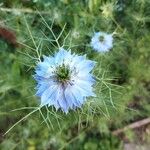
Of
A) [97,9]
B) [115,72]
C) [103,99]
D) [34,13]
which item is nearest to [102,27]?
[97,9]

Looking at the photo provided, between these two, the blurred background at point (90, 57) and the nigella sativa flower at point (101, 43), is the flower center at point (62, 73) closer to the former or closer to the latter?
the nigella sativa flower at point (101, 43)

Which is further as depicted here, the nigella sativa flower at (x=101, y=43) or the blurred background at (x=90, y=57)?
the blurred background at (x=90, y=57)

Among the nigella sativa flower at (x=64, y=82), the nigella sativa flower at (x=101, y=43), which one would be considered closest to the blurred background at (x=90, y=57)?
the nigella sativa flower at (x=101, y=43)

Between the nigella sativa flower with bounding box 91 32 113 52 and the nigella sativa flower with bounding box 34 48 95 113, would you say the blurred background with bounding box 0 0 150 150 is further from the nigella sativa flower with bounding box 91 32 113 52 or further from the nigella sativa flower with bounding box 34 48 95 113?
the nigella sativa flower with bounding box 34 48 95 113

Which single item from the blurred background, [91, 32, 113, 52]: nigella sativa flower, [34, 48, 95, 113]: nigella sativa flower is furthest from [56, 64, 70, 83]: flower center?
the blurred background

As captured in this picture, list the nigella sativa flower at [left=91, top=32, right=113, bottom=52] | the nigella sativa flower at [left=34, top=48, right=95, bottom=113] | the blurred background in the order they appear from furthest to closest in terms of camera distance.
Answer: the blurred background < the nigella sativa flower at [left=91, top=32, right=113, bottom=52] < the nigella sativa flower at [left=34, top=48, right=95, bottom=113]

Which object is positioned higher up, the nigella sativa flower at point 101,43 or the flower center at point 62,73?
the flower center at point 62,73

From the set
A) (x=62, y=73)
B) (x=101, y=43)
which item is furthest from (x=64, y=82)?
(x=101, y=43)

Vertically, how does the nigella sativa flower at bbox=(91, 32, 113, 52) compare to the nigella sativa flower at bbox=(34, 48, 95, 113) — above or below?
below
